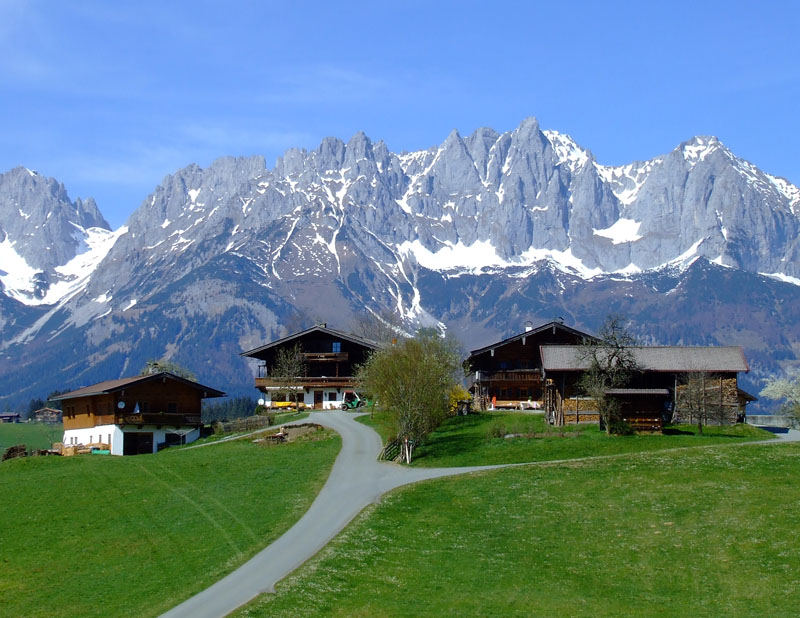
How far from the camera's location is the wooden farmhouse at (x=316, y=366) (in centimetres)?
10744

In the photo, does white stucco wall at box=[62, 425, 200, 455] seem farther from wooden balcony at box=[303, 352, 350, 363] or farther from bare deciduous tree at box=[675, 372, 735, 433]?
bare deciduous tree at box=[675, 372, 735, 433]

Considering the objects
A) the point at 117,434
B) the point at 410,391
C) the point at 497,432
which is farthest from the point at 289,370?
the point at 410,391

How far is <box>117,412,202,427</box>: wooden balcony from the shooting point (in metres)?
85.8

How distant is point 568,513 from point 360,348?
69409 mm

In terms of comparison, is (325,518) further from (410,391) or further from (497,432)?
(497,432)

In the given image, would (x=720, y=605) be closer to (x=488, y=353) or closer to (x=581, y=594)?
(x=581, y=594)

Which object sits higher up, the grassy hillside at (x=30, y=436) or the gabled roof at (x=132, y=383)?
the gabled roof at (x=132, y=383)

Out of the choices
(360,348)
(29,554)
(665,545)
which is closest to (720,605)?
(665,545)

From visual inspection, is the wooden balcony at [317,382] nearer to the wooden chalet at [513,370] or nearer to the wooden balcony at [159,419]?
the wooden chalet at [513,370]

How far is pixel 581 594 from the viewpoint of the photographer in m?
32.5

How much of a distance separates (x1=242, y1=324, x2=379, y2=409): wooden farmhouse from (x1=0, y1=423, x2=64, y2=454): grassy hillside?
34.1m

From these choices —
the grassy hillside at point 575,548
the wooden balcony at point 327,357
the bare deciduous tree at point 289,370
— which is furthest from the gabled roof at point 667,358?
the wooden balcony at point 327,357

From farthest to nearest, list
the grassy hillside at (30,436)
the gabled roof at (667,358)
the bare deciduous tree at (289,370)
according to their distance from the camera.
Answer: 1. the grassy hillside at (30,436)
2. the bare deciduous tree at (289,370)
3. the gabled roof at (667,358)

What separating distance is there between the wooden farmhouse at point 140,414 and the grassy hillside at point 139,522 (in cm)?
1732
